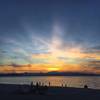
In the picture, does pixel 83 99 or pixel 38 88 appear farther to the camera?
pixel 38 88

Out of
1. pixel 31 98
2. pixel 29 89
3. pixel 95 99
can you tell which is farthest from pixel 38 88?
pixel 95 99

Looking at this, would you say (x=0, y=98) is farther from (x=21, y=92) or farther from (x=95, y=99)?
(x=95, y=99)

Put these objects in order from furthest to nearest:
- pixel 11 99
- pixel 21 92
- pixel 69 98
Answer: pixel 21 92, pixel 69 98, pixel 11 99

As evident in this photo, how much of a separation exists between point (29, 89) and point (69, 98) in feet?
25.9

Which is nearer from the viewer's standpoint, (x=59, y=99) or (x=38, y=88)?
(x=59, y=99)

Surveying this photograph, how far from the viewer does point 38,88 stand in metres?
36.6

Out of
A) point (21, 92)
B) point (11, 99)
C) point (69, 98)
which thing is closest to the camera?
point (11, 99)

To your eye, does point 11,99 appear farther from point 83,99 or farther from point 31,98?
point 83,99

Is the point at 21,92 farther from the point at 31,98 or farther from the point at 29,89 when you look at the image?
the point at 31,98

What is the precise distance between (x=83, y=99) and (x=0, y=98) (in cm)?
840

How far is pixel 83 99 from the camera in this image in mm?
29188

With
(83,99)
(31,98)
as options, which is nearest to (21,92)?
(31,98)

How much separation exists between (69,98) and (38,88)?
24.6ft

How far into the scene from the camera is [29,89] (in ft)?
119
